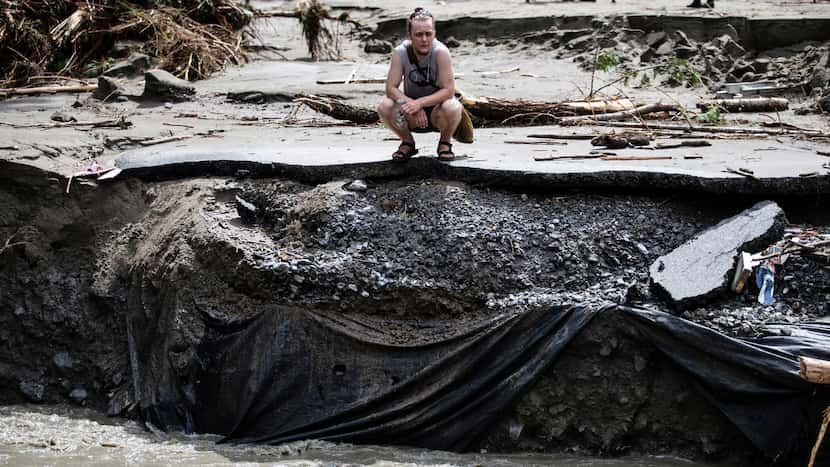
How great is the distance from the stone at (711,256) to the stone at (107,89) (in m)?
5.96

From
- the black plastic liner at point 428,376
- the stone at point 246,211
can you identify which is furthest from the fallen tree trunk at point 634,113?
the black plastic liner at point 428,376

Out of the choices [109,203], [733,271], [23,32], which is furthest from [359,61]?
[733,271]

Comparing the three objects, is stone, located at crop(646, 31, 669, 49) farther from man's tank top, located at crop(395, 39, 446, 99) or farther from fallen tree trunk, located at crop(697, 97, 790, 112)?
man's tank top, located at crop(395, 39, 446, 99)

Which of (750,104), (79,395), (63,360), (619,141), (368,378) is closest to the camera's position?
(368,378)

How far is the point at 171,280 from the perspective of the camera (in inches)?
232

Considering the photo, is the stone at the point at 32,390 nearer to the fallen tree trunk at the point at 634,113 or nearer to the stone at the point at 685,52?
the fallen tree trunk at the point at 634,113

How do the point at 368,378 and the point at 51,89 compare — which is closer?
the point at 368,378

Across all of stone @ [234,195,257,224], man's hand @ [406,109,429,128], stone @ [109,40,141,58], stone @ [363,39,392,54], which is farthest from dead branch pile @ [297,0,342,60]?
man's hand @ [406,109,429,128]

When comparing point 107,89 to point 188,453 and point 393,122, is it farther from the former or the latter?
point 188,453

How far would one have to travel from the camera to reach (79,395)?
6.13m

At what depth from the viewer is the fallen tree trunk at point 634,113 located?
26.4 feet

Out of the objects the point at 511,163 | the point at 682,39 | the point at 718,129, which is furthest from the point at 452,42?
the point at 511,163

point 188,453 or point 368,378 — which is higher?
point 368,378

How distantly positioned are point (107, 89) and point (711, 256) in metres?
6.33
